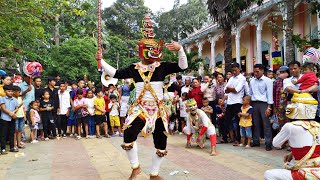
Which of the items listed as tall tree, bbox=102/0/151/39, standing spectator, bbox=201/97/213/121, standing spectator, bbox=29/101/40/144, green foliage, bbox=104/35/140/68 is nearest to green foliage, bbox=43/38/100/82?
green foliage, bbox=104/35/140/68

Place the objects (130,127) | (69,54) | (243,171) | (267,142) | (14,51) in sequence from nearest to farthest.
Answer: (130,127) → (243,171) → (267,142) → (14,51) → (69,54)

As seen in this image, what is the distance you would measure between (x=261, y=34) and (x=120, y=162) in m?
17.1

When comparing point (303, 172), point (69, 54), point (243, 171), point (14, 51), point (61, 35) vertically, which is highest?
point (61, 35)

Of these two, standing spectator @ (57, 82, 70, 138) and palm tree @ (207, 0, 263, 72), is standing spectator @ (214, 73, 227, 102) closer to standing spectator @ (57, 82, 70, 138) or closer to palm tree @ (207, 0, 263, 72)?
standing spectator @ (57, 82, 70, 138)

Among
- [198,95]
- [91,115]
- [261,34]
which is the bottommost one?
[91,115]

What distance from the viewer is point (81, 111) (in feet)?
34.4

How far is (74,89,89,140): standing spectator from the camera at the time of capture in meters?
10.5

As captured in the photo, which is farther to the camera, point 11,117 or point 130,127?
point 11,117

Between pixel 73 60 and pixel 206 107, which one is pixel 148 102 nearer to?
pixel 206 107

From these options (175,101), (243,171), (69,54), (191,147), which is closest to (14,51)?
(175,101)

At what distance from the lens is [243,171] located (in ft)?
19.0

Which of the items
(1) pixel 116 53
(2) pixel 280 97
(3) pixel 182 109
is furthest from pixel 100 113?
(1) pixel 116 53

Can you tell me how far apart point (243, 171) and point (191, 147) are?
258cm

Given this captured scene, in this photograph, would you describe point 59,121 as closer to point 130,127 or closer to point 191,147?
point 191,147
